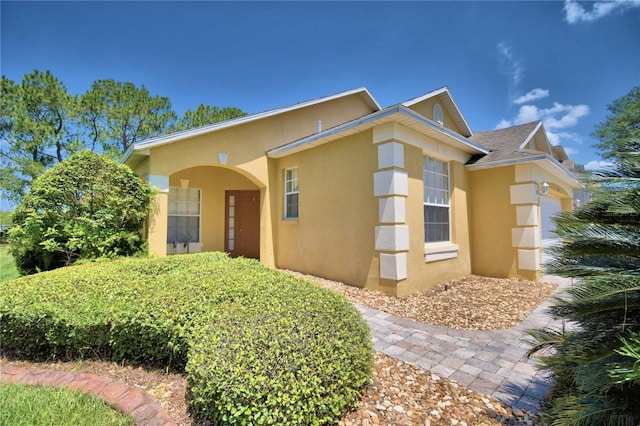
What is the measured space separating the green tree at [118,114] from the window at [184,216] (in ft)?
35.4

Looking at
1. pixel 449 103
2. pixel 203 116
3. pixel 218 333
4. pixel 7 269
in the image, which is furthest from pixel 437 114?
pixel 203 116

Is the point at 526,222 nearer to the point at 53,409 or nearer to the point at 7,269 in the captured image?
the point at 53,409

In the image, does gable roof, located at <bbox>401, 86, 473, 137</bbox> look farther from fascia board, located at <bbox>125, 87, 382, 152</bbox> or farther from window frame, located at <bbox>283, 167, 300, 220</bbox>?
window frame, located at <bbox>283, 167, 300, 220</bbox>

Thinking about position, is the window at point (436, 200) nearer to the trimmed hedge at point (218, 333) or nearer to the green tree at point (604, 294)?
the trimmed hedge at point (218, 333)

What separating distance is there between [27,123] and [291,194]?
1560 cm

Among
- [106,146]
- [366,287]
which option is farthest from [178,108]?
[366,287]

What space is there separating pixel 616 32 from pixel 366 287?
8.16m

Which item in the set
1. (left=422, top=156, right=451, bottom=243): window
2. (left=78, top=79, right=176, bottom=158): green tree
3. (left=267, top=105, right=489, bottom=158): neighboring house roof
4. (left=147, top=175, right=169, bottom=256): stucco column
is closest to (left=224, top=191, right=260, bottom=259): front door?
(left=267, top=105, right=489, bottom=158): neighboring house roof

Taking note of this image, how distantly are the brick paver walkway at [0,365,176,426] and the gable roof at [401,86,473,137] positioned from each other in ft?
26.8

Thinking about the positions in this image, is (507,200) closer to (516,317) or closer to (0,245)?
(516,317)

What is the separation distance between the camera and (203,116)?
1895cm

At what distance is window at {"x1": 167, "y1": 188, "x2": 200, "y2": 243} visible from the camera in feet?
33.3

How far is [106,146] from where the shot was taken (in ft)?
58.0

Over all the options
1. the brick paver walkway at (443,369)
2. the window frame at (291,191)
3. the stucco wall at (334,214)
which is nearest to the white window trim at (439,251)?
the stucco wall at (334,214)
